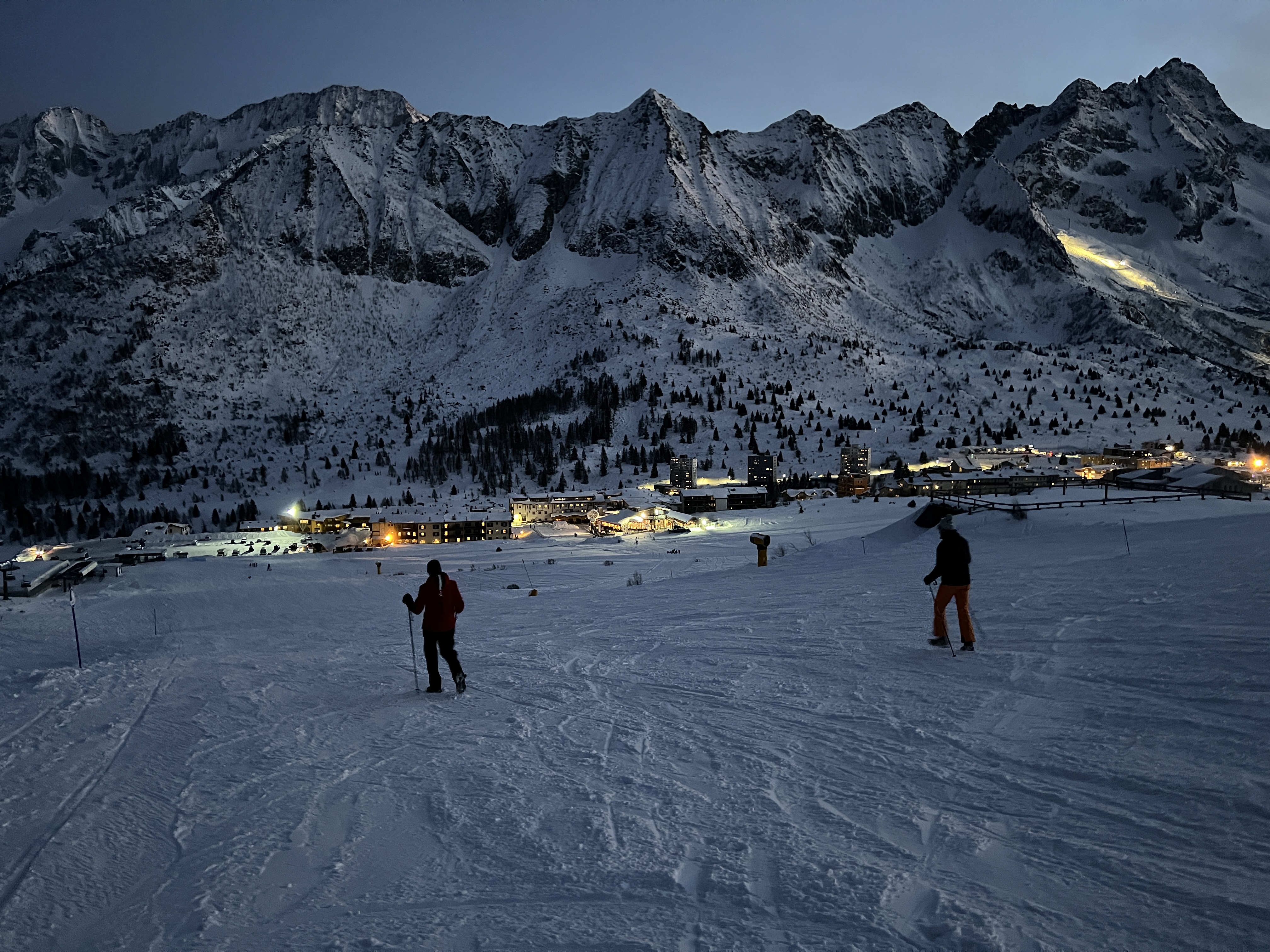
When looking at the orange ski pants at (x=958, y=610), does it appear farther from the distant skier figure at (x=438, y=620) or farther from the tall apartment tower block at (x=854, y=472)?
the tall apartment tower block at (x=854, y=472)

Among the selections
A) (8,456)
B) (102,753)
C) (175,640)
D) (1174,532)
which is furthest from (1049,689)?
(8,456)

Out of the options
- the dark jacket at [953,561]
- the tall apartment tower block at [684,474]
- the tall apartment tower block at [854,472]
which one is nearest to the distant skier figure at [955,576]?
the dark jacket at [953,561]

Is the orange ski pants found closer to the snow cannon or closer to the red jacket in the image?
the red jacket

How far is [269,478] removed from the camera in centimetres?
15475

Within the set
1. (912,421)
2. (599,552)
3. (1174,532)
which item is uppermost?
(912,421)

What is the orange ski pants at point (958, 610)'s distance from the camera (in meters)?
10.2

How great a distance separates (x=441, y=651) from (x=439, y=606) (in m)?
0.71

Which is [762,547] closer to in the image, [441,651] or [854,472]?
[441,651]

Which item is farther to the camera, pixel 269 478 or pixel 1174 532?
pixel 269 478

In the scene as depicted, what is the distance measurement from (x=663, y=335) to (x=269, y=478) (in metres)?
103

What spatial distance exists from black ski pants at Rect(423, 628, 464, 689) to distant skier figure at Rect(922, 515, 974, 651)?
21.7 ft

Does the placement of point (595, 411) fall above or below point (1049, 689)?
above

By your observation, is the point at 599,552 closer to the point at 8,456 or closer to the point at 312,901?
the point at 312,901

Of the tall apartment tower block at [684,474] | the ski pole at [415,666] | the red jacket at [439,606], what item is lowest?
the ski pole at [415,666]
